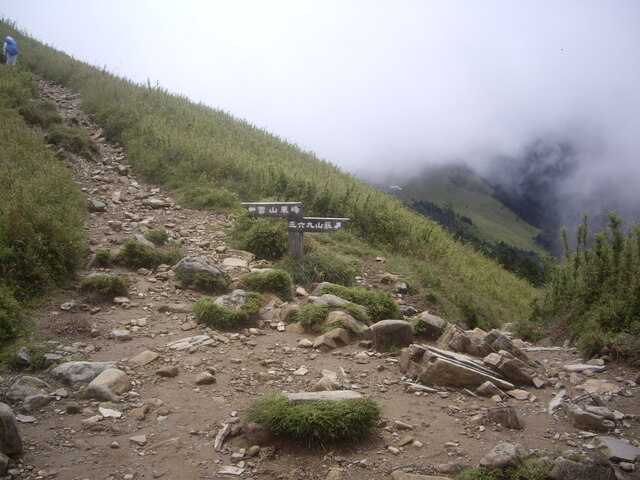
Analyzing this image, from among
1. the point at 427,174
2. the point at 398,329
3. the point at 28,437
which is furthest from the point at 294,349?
the point at 427,174

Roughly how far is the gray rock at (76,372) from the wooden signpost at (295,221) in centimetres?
478

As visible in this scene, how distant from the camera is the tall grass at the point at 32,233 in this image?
609 centimetres

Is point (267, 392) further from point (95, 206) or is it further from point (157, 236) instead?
point (95, 206)

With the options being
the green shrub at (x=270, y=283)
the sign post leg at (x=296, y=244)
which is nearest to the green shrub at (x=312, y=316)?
the green shrub at (x=270, y=283)

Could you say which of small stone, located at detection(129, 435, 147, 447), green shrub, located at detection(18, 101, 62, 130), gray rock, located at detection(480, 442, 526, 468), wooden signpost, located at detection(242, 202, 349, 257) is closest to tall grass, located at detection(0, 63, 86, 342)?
small stone, located at detection(129, 435, 147, 447)

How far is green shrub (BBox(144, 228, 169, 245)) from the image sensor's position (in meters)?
9.31

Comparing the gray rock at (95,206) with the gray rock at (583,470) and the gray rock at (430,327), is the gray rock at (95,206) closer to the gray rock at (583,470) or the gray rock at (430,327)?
the gray rock at (430,327)

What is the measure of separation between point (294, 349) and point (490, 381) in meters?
2.55

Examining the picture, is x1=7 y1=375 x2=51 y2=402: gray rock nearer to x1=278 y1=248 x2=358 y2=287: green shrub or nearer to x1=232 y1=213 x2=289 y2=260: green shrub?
x1=278 y1=248 x2=358 y2=287: green shrub

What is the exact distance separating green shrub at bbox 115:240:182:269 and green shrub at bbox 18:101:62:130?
308 inches

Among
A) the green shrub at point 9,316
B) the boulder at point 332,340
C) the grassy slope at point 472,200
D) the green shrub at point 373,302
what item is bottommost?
the green shrub at point 9,316

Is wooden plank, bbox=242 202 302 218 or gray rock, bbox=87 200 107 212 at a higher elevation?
wooden plank, bbox=242 202 302 218

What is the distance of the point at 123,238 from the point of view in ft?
30.8

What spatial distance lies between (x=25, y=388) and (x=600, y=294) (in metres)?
7.62
